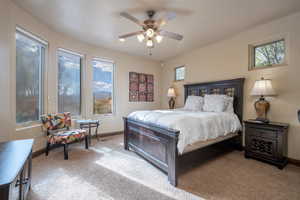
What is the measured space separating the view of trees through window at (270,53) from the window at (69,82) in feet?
14.8

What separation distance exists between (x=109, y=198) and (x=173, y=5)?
2.95 meters

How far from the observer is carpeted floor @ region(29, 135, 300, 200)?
67.6 inches

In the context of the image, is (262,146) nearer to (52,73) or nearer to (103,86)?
(103,86)

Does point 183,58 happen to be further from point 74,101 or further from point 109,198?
point 109,198

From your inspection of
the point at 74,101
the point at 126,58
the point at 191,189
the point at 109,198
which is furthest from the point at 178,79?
the point at 109,198

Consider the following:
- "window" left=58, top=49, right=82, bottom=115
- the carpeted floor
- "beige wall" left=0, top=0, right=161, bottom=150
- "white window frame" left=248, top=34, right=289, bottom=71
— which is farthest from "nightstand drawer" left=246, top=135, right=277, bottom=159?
"window" left=58, top=49, right=82, bottom=115

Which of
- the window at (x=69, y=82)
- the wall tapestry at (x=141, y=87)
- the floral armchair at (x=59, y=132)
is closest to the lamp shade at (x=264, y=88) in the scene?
the wall tapestry at (x=141, y=87)

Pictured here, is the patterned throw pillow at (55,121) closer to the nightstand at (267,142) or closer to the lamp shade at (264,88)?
the nightstand at (267,142)

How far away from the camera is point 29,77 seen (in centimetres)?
285

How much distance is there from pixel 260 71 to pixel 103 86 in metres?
4.14

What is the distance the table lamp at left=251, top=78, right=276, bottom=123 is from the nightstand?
0.17 m

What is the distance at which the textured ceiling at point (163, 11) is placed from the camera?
225cm

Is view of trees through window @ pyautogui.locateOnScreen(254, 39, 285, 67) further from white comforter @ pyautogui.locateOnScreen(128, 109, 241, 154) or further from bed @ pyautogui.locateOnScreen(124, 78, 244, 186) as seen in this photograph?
white comforter @ pyautogui.locateOnScreen(128, 109, 241, 154)

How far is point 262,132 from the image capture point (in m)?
2.58
